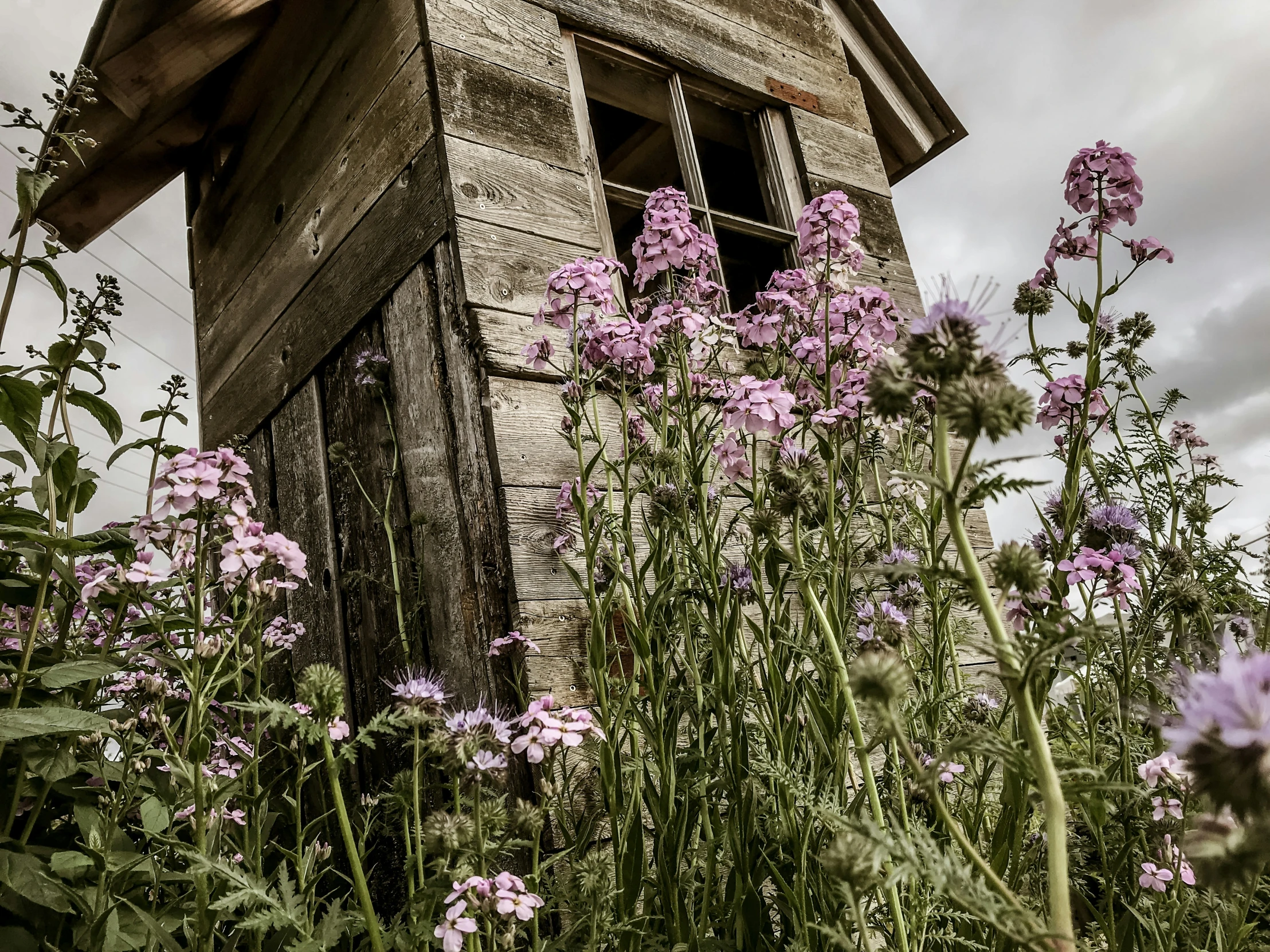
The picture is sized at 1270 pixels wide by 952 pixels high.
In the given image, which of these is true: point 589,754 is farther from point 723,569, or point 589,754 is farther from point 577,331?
point 577,331

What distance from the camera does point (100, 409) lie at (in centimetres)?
171

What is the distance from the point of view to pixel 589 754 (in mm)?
2014

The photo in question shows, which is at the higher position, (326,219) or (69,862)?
(326,219)

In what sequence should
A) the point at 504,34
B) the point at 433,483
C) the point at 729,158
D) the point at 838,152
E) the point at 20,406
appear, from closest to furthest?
1. the point at 20,406
2. the point at 433,483
3. the point at 504,34
4. the point at 838,152
5. the point at 729,158

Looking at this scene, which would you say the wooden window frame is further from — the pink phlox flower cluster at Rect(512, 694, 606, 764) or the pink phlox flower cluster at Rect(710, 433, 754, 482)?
the pink phlox flower cluster at Rect(512, 694, 606, 764)

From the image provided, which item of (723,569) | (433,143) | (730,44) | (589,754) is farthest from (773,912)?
(730,44)

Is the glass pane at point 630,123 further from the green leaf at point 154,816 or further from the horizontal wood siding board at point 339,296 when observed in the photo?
the green leaf at point 154,816

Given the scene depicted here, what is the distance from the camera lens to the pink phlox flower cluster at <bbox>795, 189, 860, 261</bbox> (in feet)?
6.15

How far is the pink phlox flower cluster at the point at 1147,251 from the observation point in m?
2.11

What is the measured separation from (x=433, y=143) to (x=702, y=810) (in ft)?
6.71

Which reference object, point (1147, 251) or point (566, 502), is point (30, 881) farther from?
point (1147, 251)

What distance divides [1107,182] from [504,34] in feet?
6.35

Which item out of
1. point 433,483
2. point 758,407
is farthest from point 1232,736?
point 433,483

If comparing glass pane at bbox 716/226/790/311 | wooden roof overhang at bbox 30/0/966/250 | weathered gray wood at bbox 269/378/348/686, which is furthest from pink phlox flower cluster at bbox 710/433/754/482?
wooden roof overhang at bbox 30/0/966/250
